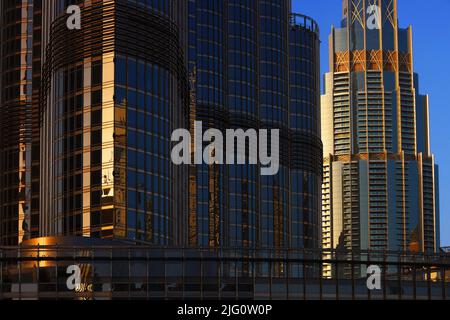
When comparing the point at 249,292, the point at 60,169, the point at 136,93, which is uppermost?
the point at 136,93

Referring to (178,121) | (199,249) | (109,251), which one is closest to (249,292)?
(199,249)

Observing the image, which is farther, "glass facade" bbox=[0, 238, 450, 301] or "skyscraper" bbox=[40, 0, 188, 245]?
"skyscraper" bbox=[40, 0, 188, 245]

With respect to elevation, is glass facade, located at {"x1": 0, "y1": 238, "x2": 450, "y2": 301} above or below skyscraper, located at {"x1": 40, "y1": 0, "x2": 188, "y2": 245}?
below

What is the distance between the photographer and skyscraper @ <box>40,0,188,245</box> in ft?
518

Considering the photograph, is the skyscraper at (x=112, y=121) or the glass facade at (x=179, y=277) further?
the skyscraper at (x=112, y=121)

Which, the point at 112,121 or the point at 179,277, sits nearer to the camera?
the point at 179,277

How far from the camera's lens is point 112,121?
523 ft

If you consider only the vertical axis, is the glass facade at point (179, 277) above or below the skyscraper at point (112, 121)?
below

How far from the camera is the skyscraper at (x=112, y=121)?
158 metres

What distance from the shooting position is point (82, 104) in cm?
16212

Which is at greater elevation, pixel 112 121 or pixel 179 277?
pixel 112 121
